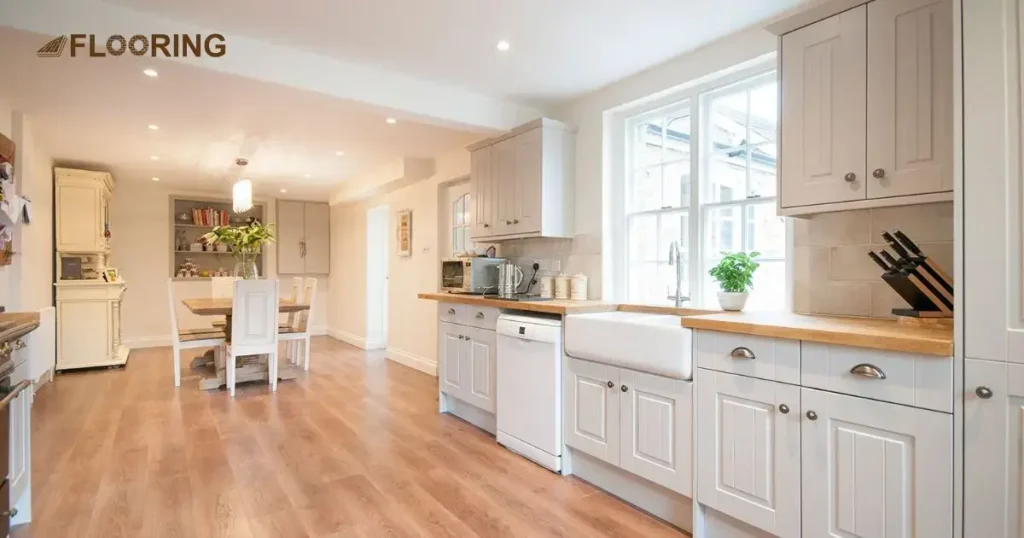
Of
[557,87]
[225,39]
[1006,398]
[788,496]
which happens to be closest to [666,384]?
[788,496]

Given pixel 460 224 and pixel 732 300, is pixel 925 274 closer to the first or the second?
pixel 732 300

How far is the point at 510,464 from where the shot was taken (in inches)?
118

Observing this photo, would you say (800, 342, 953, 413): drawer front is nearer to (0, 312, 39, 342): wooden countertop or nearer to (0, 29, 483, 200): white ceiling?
(0, 312, 39, 342): wooden countertop

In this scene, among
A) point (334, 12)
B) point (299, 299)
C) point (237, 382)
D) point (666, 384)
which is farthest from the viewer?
point (299, 299)

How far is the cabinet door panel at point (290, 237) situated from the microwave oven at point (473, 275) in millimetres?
5132

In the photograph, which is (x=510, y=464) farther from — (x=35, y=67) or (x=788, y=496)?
(x=35, y=67)

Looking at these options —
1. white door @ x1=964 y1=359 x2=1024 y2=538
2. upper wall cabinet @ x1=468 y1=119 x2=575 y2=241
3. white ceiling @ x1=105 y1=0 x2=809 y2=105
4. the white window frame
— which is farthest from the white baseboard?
white door @ x1=964 y1=359 x2=1024 y2=538

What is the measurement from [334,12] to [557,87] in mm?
1598

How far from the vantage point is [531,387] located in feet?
9.99

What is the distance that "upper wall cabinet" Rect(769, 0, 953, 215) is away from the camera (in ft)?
6.04

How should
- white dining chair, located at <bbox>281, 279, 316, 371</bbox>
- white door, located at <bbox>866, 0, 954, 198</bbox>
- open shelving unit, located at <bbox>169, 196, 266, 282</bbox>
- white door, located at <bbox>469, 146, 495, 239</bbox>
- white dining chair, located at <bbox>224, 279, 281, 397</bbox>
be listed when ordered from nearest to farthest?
white door, located at <bbox>866, 0, 954, 198</bbox>
white door, located at <bbox>469, 146, 495, 239</bbox>
white dining chair, located at <bbox>224, 279, 281, 397</bbox>
white dining chair, located at <bbox>281, 279, 316, 371</bbox>
open shelving unit, located at <bbox>169, 196, 266, 282</bbox>

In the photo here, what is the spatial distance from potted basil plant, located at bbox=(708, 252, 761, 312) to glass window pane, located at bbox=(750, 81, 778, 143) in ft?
2.20

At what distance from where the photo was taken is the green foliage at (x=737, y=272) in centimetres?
262

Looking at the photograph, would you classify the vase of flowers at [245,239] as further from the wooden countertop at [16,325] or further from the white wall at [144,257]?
the wooden countertop at [16,325]
